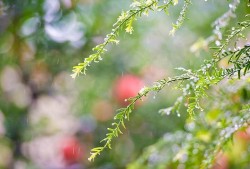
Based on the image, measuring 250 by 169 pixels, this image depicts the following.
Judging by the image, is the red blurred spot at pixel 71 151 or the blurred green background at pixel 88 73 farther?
the red blurred spot at pixel 71 151

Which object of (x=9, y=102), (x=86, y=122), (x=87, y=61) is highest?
(x=9, y=102)

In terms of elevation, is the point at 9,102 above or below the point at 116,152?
above

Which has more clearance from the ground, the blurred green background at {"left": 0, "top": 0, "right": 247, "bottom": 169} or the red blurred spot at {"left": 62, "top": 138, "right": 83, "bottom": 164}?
the blurred green background at {"left": 0, "top": 0, "right": 247, "bottom": 169}

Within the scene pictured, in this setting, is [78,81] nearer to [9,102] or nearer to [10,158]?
[9,102]

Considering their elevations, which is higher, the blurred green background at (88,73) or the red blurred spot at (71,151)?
the blurred green background at (88,73)

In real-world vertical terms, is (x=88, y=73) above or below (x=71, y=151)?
above

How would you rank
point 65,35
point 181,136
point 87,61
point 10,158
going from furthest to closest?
point 10,158 → point 65,35 → point 181,136 → point 87,61

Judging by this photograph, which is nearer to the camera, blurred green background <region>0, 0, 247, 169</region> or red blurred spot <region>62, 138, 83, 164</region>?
blurred green background <region>0, 0, 247, 169</region>

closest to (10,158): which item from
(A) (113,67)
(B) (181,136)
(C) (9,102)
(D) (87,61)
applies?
(C) (9,102)
